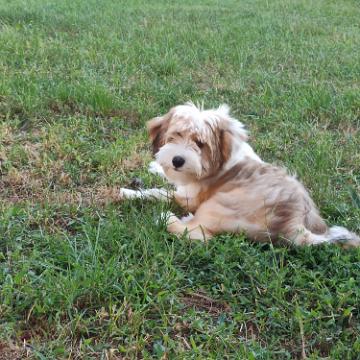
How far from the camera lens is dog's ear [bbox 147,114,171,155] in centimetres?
433

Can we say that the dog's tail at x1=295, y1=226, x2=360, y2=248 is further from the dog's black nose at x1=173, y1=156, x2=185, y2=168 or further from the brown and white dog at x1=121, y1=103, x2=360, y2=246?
the dog's black nose at x1=173, y1=156, x2=185, y2=168

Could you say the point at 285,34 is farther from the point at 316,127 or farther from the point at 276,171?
the point at 276,171

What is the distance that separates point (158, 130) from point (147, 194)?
1.57 ft

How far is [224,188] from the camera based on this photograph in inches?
163

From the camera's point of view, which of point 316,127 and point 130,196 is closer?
point 130,196

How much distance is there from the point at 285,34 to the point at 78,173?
240 inches

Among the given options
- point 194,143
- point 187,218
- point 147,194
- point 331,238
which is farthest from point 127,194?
point 331,238

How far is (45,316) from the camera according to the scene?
297 cm

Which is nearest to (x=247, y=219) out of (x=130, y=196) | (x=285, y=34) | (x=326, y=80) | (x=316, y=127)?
(x=130, y=196)

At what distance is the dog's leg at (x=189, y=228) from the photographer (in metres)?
3.79

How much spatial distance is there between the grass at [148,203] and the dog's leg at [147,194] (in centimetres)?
8

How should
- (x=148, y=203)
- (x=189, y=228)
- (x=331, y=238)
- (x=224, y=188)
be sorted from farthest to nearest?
(x=148, y=203)
(x=224, y=188)
(x=189, y=228)
(x=331, y=238)

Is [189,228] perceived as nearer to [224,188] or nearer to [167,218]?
[167,218]

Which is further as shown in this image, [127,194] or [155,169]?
[155,169]
